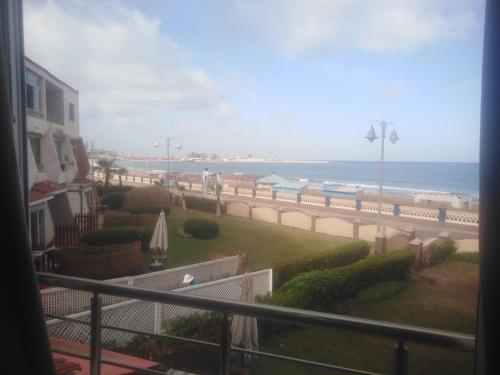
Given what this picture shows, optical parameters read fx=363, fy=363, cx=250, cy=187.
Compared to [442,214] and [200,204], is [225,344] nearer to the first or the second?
[442,214]

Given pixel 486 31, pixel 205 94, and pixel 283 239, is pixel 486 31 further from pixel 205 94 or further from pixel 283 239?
pixel 283 239

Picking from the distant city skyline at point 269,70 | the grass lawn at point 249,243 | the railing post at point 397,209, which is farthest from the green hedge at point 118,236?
the railing post at point 397,209

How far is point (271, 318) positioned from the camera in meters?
0.75

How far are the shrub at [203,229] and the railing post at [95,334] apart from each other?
11.5 ft

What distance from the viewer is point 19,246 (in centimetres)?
61

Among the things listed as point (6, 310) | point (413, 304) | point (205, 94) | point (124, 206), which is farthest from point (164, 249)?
point (6, 310)

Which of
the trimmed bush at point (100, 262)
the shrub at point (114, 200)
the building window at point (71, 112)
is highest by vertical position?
the building window at point (71, 112)

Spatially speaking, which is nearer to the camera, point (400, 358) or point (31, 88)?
point (400, 358)

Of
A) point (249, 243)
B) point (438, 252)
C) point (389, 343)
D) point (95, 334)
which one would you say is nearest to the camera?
point (95, 334)

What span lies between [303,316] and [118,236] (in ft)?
12.4

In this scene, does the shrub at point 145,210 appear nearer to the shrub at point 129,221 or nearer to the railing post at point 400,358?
the shrub at point 129,221

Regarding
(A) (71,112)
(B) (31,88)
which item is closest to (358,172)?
(A) (71,112)

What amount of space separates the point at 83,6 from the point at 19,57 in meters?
0.68

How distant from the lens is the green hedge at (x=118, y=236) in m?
3.88
